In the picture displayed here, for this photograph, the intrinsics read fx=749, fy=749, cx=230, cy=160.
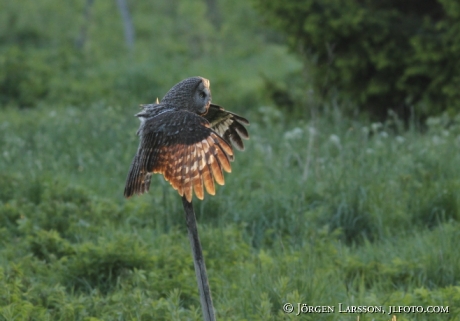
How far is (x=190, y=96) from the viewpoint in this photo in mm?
3527

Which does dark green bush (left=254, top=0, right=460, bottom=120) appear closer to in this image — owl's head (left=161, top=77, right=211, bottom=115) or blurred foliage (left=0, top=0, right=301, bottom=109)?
blurred foliage (left=0, top=0, right=301, bottom=109)

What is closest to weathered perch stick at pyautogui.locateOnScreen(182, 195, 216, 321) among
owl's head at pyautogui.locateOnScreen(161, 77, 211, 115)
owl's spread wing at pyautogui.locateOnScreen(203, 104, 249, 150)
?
owl's head at pyautogui.locateOnScreen(161, 77, 211, 115)

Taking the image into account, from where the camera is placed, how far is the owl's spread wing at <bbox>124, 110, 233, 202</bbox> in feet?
10.5

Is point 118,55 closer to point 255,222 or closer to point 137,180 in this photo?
point 255,222

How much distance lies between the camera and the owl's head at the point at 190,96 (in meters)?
3.51

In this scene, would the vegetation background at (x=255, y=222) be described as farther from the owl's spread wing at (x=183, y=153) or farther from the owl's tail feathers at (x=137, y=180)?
the owl's spread wing at (x=183, y=153)

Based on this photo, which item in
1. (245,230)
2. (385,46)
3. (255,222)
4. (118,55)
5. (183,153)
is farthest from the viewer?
(118,55)

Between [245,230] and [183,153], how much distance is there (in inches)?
98.8

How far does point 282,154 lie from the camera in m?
7.36

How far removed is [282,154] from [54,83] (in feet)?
27.1

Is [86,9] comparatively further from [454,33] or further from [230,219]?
[230,219]

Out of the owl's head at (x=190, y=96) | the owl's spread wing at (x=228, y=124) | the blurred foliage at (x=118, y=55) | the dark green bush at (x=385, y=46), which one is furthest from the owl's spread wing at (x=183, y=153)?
the blurred foliage at (x=118, y=55)

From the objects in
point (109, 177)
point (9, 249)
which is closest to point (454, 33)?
point (109, 177)

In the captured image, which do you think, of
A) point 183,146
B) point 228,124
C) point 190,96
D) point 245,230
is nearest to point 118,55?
point 245,230
